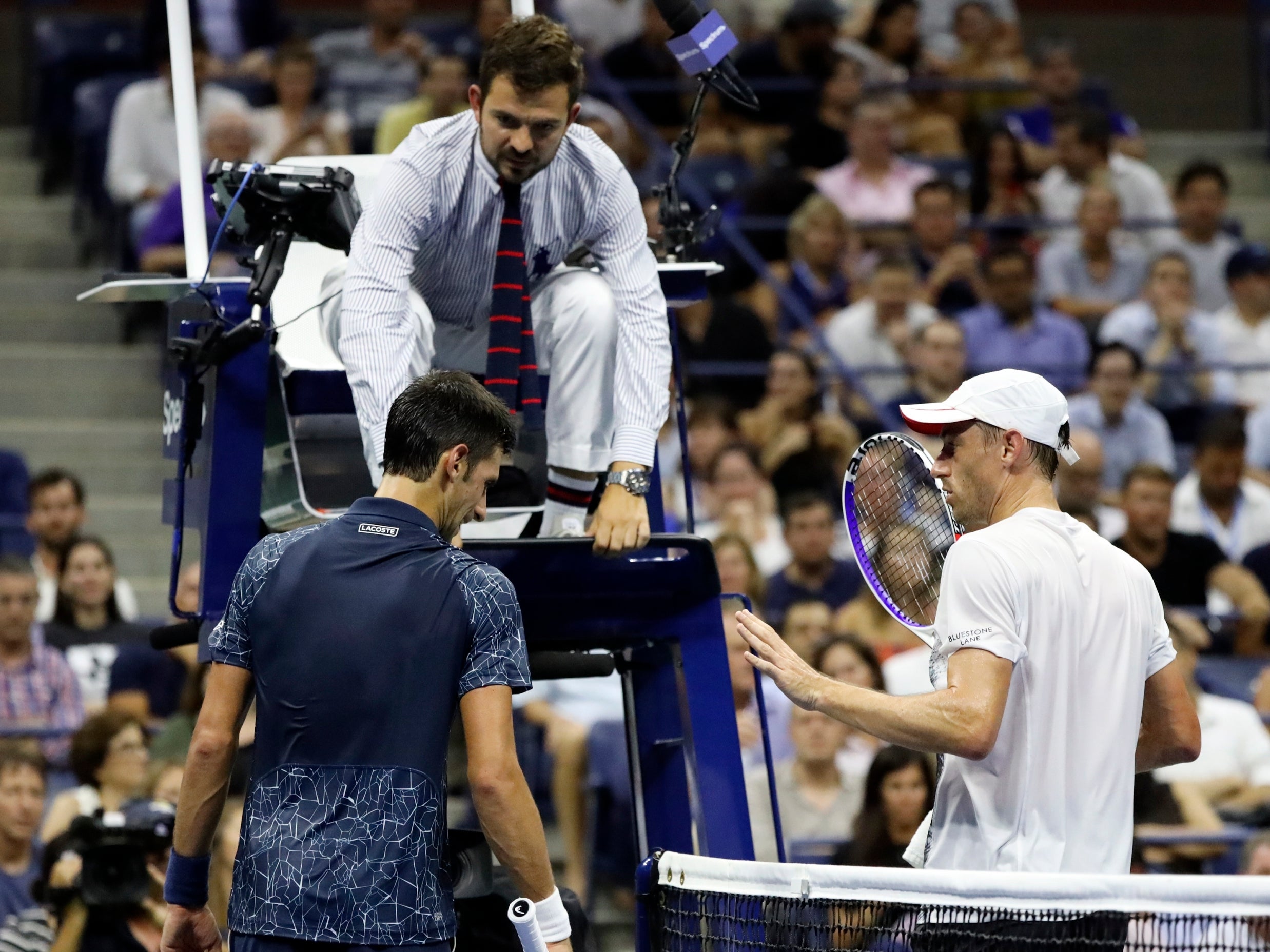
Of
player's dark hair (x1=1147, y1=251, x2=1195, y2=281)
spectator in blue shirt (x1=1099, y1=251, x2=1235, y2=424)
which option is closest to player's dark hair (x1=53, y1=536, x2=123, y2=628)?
spectator in blue shirt (x1=1099, y1=251, x2=1235, y2=424)

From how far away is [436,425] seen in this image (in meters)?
3.51

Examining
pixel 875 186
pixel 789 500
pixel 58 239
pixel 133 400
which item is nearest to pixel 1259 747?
pixel 789 500

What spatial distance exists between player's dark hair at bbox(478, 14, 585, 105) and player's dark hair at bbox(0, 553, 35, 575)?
418 cm

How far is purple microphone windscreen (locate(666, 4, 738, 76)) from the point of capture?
485 centimetres

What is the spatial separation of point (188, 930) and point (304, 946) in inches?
13.0

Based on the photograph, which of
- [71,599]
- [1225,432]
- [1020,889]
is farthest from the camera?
[1225,432]

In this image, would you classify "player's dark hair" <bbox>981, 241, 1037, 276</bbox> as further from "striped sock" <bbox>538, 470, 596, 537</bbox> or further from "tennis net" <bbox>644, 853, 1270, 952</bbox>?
"tennis net" <bbox>644, 853, 1270, 952</bbox>

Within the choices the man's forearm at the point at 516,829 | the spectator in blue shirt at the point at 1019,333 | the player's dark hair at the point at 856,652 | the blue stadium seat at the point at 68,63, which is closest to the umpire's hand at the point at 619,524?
the man's forearm at the point at 516,829

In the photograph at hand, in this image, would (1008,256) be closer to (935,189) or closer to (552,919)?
(935,189)

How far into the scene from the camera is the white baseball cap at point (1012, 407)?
347 cm

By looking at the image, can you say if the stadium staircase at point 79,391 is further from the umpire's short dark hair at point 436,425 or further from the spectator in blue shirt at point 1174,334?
the umpire's short dark hair at point 436,425

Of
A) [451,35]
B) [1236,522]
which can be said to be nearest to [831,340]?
[1236,522]

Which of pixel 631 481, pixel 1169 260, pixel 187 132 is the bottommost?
pixel 1169 260

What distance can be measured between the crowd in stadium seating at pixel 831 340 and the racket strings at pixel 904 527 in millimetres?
2219
